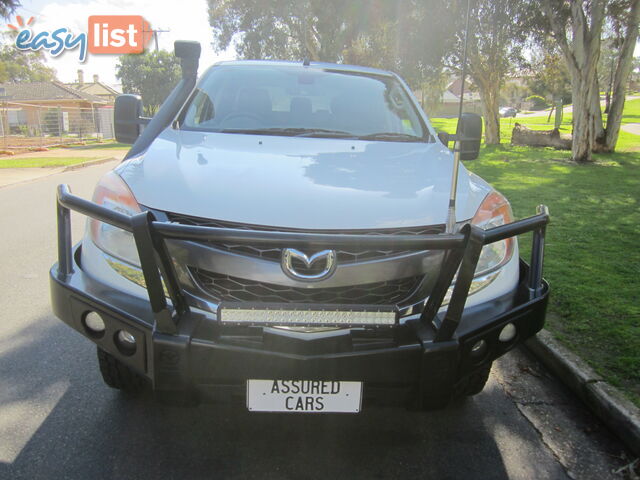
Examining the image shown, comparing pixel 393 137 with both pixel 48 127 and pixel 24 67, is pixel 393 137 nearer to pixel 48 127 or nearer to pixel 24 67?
pixel 48 127

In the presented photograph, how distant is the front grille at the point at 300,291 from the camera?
7.12 feet

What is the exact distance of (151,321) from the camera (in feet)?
7.02

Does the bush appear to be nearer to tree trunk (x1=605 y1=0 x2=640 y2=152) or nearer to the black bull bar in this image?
tree trunk (x1=605 y1=0 x2=640 y2=152)

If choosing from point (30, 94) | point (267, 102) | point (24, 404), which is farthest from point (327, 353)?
point (30, 94)

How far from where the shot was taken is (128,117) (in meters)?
3.80

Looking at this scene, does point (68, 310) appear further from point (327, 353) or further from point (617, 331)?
point (617, 331)

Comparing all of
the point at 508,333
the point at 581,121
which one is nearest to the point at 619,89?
the point at 581,121

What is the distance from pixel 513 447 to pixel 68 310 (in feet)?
6.96

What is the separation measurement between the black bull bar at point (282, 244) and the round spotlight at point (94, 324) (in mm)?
320

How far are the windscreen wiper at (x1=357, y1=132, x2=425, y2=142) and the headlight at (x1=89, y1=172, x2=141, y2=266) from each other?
1.47 meters

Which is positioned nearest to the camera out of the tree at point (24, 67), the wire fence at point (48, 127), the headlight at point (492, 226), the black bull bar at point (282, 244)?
the black bull bar at point (282, 244)

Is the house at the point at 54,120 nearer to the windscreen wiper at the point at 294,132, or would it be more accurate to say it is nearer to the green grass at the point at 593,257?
the green grass at the point at 593,257

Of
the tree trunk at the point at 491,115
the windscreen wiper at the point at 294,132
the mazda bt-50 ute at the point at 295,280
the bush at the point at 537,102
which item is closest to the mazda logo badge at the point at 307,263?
the mazda bt-50 ute at the point at 295,280

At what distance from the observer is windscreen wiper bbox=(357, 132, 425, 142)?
343cm
